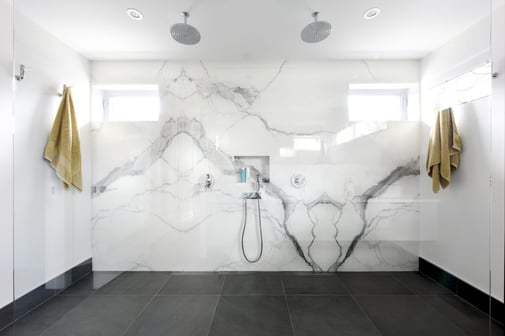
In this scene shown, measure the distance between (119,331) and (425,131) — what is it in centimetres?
270

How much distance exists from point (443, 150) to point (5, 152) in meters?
3.05

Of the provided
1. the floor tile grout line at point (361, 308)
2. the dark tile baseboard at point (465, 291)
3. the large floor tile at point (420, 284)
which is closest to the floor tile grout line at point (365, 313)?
the floor tile grout line at point (361, 308)

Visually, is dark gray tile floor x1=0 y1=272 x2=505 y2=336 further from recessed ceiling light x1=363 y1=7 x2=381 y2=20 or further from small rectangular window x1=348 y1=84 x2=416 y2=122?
recessed ceiling light x1=363 y1=7 x2=381 y2=20

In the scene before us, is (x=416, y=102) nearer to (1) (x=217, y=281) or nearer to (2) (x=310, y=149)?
(2) (x=310, y=149)

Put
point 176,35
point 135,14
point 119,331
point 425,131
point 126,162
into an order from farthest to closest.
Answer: point 126,162, point 425,131, point 176,35, point 135,14, point 119,331

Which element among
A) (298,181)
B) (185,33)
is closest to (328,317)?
(298,181)

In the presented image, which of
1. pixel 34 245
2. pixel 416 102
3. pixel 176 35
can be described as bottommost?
pixel 34 245

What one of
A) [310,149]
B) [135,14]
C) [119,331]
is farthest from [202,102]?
[119,331]

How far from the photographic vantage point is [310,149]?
204 cm

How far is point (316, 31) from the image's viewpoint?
5.37 feet

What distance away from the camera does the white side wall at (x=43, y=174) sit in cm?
151

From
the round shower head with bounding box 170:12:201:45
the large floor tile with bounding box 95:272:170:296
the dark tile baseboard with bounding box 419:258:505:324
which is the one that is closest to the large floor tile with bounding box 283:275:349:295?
the dark tile baseboard with bounding box 419:258:505:324

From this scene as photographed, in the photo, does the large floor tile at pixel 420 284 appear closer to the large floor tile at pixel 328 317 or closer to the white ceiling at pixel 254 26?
the large floor tile at pixel 328 317

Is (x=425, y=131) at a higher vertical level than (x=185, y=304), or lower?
higher
